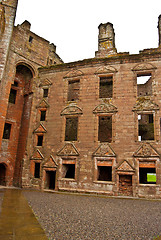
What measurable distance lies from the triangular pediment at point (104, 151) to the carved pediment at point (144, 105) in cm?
389

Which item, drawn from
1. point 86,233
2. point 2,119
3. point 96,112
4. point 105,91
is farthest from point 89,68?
point 86,233

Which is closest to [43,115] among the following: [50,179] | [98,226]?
[50,179]

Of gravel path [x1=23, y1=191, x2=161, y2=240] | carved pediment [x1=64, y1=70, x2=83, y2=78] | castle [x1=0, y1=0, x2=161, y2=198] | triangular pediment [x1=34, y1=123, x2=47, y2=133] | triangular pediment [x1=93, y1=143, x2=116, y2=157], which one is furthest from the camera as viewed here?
carved pediment [x1=64, y1=70, x2=83, y2=78]

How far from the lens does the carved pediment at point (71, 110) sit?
1630cm

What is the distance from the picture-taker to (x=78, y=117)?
53.3 ft

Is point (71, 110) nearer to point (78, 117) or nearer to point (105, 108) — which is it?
point (78, 117)

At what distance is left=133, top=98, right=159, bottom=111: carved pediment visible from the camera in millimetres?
14498

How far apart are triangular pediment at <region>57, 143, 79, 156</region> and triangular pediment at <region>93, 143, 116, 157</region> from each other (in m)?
1.75

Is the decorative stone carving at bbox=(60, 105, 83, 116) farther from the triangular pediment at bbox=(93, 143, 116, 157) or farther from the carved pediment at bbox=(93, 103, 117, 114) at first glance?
the triangular pediment at bbox=(93, 143, 116, 157)

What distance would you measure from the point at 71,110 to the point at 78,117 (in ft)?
3.25

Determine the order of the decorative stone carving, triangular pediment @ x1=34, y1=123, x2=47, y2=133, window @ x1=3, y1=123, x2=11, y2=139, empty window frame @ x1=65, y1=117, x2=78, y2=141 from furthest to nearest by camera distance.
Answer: empty window frame @ x1=65, y1=117, x2=78, y2=141, window @ x1=3, y1=123, x2=11, y2=139, triangular pediment @ x1=34, y1=123, x2=47, y2=133, the decorative stone carving

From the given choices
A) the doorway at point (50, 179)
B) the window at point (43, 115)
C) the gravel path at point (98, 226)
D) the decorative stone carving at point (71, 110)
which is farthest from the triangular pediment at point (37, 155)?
the gravel path at point (98, 226)

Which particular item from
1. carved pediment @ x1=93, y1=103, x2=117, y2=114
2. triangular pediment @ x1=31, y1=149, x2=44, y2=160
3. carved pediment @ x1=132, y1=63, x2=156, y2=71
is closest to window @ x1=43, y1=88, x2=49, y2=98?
triangular pediment @ x1=31, y1=149, x2=44, y2=160

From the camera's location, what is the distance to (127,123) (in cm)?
1476
